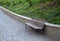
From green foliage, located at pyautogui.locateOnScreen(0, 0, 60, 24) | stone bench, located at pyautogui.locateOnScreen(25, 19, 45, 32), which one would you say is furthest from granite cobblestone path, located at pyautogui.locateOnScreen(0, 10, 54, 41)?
green foliage, located at pyautogui.locateOnScreen(0, 0, 60, 24)

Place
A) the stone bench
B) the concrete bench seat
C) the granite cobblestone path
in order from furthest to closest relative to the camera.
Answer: the concrete bench seat < the stone bench < the granite cobblestone path

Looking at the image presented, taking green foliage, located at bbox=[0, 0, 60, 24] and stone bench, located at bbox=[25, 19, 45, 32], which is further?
green foliage, located at bbox=[0, 0, 60, 24]

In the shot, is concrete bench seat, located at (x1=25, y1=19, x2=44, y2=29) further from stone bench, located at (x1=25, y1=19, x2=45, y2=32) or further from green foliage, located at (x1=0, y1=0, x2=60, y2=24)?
green foliage, located at (x1=0, y1=0, x2=60, y2=24)

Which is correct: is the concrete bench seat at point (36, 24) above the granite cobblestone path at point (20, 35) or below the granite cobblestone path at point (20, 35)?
above

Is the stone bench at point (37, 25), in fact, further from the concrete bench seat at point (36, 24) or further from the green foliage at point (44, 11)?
the green foliage at point (44, 11)

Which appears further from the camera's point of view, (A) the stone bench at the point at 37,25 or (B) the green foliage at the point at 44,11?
(B) the green foliage at the point at 44,11

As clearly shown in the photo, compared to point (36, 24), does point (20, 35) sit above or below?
below

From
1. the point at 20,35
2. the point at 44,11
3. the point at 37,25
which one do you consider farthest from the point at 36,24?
the point at 44,11

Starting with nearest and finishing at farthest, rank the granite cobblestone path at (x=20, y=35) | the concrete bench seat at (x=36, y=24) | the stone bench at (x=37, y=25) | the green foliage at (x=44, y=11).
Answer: the granite cobblestone path at (x=20, y=35)
the stone bench at (x=37, y=25)
the concrete bench seat at (x=36, y=24)
the green foliage at (x=44, y=11)

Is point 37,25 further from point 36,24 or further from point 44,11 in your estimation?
point 44,11

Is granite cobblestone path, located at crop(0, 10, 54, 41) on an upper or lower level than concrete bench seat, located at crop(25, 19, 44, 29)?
lower

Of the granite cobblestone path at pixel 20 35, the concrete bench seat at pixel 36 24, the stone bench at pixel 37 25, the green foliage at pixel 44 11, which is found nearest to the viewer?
the granite cobblestone path at pixel 20 35

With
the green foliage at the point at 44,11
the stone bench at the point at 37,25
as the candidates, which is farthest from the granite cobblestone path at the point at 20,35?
the green foliage at the point at 44,11

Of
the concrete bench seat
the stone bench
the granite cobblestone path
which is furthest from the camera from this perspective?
the concrete bench seat
